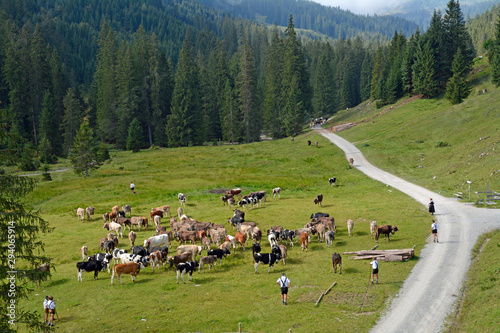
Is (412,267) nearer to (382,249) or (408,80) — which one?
(382,249)

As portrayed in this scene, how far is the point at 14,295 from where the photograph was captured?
14898mm

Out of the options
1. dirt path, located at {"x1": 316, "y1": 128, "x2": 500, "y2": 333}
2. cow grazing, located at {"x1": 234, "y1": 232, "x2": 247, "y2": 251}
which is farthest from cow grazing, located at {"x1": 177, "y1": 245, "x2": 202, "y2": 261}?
dirt path, located at {"x1": 316, "y1": 128, "x2": 500, "y2": 333}

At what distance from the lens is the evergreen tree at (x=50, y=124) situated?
348 ft

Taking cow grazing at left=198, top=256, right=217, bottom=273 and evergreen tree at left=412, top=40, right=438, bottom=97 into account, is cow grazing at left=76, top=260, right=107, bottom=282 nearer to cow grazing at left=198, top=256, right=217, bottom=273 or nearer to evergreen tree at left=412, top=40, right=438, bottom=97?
cow grazing at left=198, top=256, right=217, bottom=273

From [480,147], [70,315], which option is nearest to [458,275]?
[70,315]

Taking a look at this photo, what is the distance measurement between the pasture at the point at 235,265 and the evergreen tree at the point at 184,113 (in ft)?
138

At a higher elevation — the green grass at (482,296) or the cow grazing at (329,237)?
the cow grazing at (329,237)

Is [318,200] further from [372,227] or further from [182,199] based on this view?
[182,199]

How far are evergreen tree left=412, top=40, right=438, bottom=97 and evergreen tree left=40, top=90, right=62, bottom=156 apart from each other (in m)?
102

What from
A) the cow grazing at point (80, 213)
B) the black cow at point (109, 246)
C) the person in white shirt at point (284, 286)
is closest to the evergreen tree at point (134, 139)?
the cow grazing at point (80, 213)

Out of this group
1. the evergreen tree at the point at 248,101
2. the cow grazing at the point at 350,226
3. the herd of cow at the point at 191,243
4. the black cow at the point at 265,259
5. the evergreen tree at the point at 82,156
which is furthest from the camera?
the evergreen tree at the point at 248,101

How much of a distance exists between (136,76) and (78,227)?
8055 cm

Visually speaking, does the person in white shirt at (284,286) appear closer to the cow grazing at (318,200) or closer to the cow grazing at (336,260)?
the cow grazing at (336,260)

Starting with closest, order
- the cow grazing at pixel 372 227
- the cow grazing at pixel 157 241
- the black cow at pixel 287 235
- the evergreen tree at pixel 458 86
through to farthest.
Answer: the cow grazing at pixel 157 241 < the black cow at pixel 287 235 < the cow grazing at pixel 372 227 < the evergreen tree at pixel 458 86
